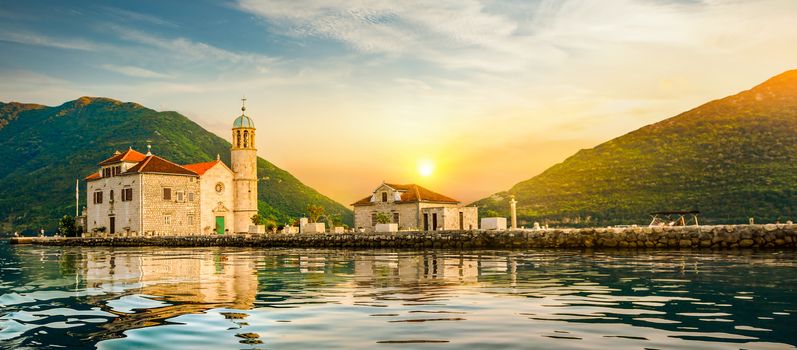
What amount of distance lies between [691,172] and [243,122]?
221 feet

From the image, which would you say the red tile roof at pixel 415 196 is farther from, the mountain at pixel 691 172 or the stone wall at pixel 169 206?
the mountain at pixel 691 172

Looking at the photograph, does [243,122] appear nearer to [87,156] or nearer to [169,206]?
[169,206]

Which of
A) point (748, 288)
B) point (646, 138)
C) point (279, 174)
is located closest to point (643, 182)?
point (646, 138)

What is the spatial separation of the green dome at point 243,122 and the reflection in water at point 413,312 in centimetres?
5898

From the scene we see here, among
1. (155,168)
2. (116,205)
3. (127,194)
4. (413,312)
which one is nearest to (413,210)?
(155,168)

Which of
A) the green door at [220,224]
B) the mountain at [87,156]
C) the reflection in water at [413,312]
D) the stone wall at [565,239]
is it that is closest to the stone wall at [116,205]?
the green door at [220,224]

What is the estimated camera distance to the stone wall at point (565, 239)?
29.8m

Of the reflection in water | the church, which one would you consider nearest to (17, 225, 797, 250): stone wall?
the church

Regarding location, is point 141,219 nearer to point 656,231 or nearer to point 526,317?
point 656,231

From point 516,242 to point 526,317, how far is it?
29315 millimetres

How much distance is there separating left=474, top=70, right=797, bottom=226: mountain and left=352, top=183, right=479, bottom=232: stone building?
37850 millimetres

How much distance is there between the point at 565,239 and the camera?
34906 millimetres

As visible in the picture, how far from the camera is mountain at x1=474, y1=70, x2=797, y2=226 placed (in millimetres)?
85750

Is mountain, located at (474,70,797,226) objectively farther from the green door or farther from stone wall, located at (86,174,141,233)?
stone wall, located at (86,174,141,233)
